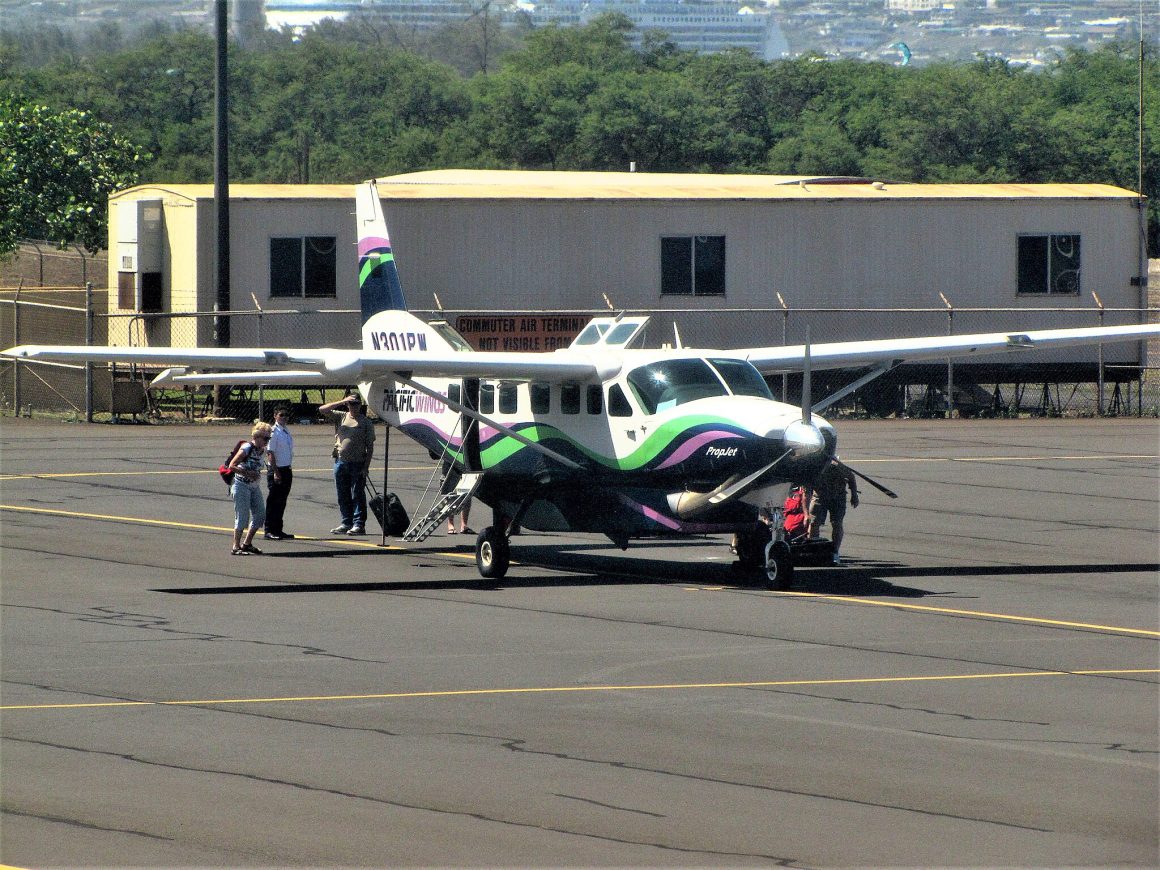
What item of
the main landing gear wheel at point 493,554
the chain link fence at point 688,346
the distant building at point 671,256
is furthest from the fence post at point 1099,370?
the main landing gear wheel at point 493,554

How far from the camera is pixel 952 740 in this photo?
10586 millimetres

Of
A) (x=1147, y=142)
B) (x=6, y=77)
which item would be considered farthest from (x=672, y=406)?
(x=6, y=77)

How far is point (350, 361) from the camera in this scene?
17.4 meters

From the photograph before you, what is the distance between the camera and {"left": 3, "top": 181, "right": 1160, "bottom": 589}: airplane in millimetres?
17172

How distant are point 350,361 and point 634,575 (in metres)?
3.87

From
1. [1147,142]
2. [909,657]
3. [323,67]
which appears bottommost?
[909,657]

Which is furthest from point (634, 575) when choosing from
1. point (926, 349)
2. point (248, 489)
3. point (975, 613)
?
point (926, 349)

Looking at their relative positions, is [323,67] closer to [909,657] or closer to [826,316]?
[826,316]

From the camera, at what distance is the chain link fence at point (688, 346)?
35.4 metres

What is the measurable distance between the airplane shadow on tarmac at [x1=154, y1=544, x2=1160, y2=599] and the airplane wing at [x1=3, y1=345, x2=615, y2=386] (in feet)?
7.10

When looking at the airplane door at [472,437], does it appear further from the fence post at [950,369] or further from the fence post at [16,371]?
the fence post at [16,371]

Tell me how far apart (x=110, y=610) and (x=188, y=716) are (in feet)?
15.8

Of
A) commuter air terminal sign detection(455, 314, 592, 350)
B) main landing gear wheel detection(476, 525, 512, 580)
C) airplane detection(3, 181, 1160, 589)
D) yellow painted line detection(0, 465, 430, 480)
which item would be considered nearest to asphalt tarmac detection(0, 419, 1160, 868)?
main landing gear wheel detection(476, 525, 512, 580)

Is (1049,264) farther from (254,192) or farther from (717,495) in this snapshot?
(717,495)
